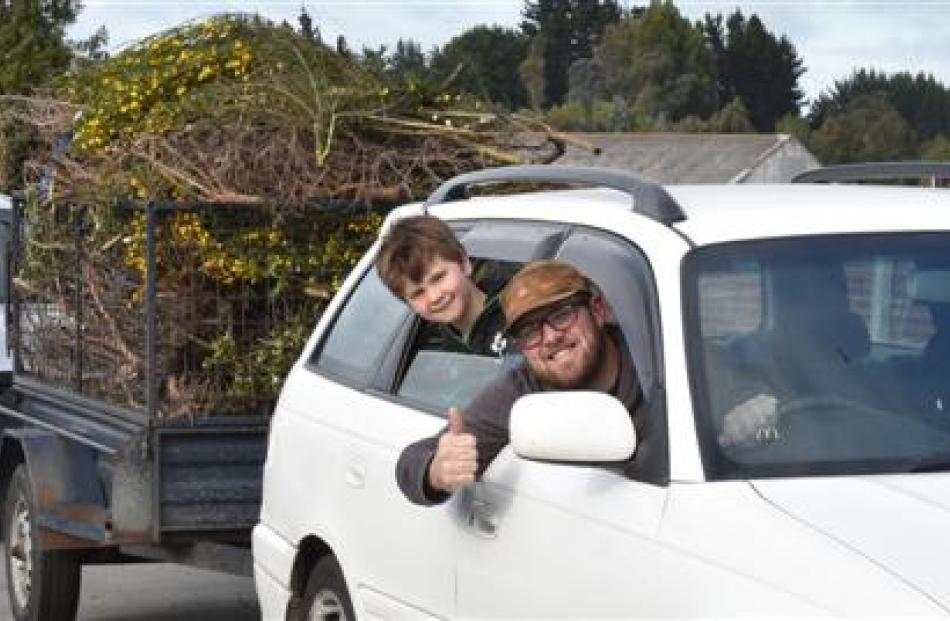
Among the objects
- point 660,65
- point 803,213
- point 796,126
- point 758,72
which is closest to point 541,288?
point 803,213

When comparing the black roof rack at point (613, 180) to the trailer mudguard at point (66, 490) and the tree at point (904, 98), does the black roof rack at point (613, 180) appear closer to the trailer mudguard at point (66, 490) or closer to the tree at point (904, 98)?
the trailer mudguard at point (66, 490)

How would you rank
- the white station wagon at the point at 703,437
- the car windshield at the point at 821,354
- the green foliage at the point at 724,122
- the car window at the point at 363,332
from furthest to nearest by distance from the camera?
the green foliage at the point at 724,122, the car window at the point at 363,332, the car windshield at the point at 821,354, the white station wagon at the point at 703,437

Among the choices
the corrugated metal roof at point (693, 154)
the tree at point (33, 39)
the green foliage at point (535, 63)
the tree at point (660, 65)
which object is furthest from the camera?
the tree at point (660, 65)

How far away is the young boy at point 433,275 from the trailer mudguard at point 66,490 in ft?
8.32

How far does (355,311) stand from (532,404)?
6.56ft

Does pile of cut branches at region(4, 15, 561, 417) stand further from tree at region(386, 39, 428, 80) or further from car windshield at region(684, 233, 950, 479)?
car windshield at region(684, 233, 950, 479)

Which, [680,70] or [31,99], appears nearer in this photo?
[31,99]

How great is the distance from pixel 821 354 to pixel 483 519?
0.86 meters

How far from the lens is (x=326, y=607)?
5.61 metres

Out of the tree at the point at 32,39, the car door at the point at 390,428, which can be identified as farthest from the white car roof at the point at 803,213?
the tree at the point at 32,39

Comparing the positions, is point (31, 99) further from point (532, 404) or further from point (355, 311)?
point (532, 404)

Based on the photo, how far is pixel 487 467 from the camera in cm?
Result: 455

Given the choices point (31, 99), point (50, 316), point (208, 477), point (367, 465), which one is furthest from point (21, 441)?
point (367, 465)

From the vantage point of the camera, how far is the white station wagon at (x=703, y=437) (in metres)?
3.63
